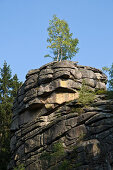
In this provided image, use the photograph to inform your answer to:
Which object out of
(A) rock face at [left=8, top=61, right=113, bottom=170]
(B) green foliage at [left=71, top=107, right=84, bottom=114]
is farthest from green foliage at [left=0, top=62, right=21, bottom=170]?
(B) green foliage at [left=71, top=107, right=84, bottom=114]

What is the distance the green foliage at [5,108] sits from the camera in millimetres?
42906

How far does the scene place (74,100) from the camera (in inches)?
1231

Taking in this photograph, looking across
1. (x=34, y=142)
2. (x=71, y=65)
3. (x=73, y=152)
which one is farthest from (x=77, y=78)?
(x=73, y=152)

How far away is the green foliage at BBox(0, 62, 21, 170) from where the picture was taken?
141ft

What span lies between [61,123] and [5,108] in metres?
20.3

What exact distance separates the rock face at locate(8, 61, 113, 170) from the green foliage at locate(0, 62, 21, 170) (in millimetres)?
8304

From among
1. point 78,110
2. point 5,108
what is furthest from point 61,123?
point 5,108

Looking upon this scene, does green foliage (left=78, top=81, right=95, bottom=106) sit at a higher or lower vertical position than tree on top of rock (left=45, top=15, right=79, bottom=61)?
lower

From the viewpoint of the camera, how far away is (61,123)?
2861cm

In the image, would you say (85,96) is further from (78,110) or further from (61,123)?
(61,123)

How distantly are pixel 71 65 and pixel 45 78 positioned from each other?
3.93 m

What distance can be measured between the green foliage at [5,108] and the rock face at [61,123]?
8.30 metres

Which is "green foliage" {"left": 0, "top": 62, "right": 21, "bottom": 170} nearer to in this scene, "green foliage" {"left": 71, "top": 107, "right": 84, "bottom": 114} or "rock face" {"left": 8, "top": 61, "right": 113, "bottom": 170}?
"rock face" {"left": 8, "top": 61, "right": 113, "bottom": 170}

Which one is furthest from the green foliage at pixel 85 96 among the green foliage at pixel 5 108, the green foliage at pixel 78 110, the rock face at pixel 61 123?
the green foliage at pixel 5 108
